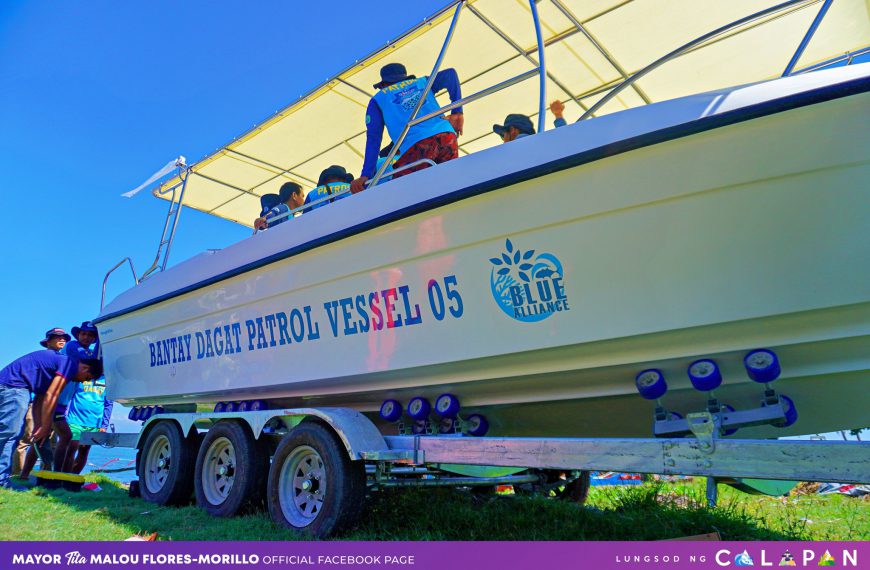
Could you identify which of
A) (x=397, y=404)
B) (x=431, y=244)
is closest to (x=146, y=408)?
(x=397, y=404)

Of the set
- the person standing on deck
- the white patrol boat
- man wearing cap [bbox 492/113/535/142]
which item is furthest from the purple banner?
the person standing on deck

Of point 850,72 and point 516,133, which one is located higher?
point 516,133

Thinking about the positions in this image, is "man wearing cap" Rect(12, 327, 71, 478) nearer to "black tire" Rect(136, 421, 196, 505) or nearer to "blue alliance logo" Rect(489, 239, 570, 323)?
"black tire" Rect(136, 421, 196, 505)

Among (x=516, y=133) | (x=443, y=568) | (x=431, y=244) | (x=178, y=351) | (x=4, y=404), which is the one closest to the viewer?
(x=443, y=568)

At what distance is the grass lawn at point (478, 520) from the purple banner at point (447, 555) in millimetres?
334

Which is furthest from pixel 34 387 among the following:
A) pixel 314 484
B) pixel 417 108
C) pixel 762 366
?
pixel 762 366

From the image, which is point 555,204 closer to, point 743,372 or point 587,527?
point 743,372

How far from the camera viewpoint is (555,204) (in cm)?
230

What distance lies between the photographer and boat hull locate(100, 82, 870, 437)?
1.95 metres

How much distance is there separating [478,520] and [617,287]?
Result: 160 centimetres

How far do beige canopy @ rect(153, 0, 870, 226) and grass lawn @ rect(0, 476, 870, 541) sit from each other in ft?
8.65

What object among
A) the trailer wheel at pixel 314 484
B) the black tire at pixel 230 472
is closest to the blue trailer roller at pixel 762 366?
the trailer wheel at pixel 314 484

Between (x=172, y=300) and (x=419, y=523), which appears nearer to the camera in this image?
(x=419, y=523)

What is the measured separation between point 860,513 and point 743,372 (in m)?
2.19
